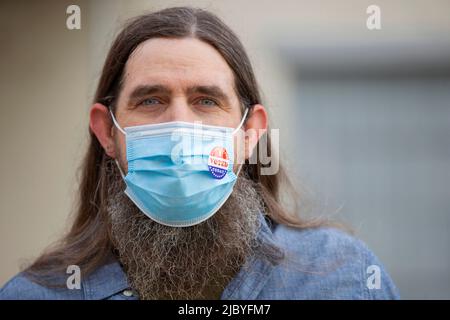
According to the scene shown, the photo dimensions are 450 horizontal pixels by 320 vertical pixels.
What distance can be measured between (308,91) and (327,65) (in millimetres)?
145

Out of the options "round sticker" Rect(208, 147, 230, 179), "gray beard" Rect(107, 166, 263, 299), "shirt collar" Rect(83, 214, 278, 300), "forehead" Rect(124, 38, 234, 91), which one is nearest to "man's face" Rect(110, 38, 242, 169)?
"forehead" Rect(124, 38, 234, 91)

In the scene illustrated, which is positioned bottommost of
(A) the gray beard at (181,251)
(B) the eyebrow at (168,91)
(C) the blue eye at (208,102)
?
(A) the gray beard at (181,251)

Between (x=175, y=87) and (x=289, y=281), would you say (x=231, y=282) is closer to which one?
(x=289, y=281)

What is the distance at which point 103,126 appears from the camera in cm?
261

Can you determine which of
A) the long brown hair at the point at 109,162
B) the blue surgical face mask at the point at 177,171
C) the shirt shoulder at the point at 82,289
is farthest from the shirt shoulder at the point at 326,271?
the shirt shoulder at the point at 82,289

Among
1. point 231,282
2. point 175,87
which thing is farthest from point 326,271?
point 175,87

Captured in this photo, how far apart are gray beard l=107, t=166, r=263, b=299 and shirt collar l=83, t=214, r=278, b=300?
0.10ft

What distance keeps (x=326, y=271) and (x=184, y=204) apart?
23.8 inches

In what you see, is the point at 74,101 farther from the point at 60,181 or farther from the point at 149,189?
the point at 149,189

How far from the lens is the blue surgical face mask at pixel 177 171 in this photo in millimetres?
2328

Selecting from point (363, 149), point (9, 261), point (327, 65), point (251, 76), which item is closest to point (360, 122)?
point (363, 149)

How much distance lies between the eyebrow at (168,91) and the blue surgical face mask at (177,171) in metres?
0.12

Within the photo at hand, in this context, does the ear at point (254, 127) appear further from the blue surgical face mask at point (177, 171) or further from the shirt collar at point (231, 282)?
the shirt collar at point (231, 282)
